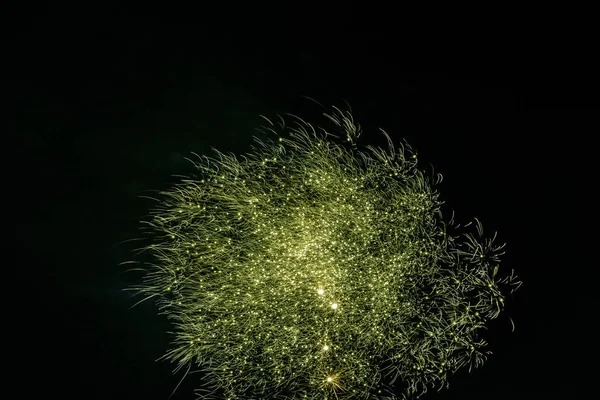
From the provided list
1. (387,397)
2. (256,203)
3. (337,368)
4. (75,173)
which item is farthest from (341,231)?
(75,173)

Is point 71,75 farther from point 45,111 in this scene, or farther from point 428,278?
Result: point 428,278

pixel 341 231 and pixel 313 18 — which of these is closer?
pixel 341 231

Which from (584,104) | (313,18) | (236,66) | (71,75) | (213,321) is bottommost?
(213,321)

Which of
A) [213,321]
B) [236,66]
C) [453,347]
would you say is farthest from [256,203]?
[453,347]

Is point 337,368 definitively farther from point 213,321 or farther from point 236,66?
point 236,66

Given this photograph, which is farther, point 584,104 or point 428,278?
point 584,104

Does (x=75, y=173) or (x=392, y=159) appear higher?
(x=392, y=159)
